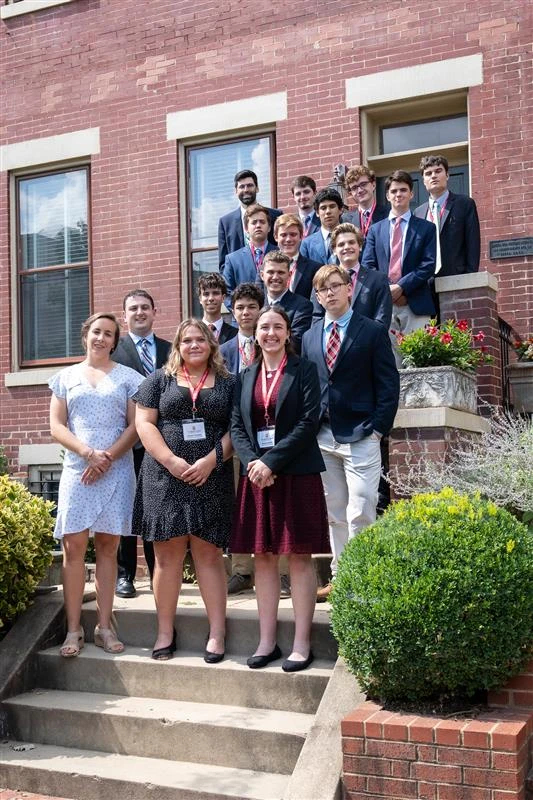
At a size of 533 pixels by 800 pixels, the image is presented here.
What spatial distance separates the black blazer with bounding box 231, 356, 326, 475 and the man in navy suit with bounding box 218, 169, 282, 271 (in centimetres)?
283

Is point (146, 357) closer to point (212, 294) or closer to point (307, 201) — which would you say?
point (212, 294)

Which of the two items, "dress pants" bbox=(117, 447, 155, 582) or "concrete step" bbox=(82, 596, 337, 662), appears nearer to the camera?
"concrete step" bbox=(82, 596, 337, 662)

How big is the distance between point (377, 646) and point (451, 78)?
644 cm

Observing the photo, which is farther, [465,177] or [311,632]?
[465,177]

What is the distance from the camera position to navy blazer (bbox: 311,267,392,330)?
6.30 metres

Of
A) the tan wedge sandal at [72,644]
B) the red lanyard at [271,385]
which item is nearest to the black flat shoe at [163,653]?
the tan wedge sandal at [72,644]

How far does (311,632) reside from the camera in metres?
5.43

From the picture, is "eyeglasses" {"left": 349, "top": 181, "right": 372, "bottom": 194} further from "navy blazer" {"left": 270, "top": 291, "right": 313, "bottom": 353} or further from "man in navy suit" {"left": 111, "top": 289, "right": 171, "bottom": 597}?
"man in navy suit" {"left": 111, "top": 289, "right": 171, "bottom": 597}

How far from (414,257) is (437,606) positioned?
358cm

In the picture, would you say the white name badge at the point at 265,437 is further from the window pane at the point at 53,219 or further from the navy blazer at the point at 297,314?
the window pane at the point at 53,219

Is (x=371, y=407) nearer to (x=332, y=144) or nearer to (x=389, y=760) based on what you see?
(x=389, y=760)

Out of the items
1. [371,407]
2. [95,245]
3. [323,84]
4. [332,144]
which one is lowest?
[371,407]

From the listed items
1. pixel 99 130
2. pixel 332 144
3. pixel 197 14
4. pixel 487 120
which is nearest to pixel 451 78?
pixel 487 120

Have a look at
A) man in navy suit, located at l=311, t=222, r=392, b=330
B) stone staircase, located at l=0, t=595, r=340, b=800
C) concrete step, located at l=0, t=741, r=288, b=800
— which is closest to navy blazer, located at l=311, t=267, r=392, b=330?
man in navy suit, located at l=311, t=222, r=392, b=330
